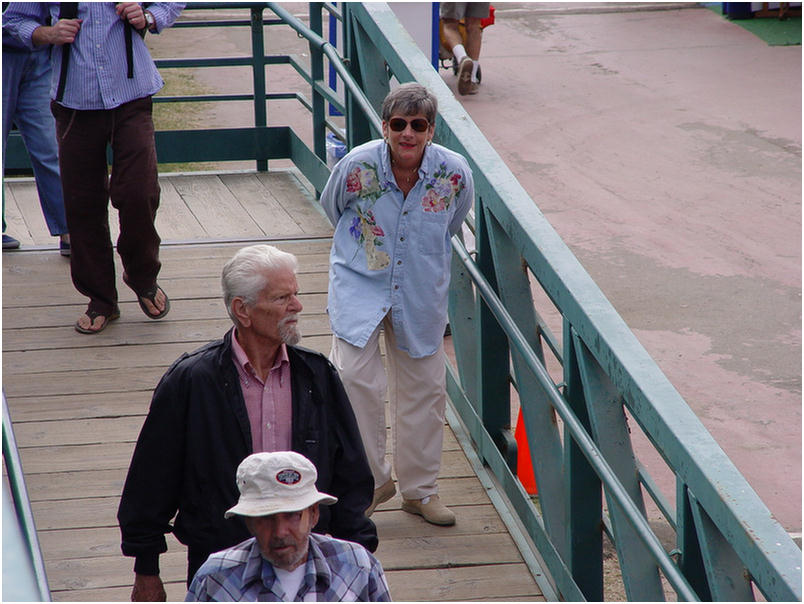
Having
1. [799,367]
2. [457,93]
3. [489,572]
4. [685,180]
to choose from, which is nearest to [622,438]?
[489,572]

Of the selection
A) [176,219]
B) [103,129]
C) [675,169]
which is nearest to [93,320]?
[103,129]

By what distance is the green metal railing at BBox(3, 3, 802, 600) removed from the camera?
3.31 meters

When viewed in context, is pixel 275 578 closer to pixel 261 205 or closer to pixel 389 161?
pixel 389 161

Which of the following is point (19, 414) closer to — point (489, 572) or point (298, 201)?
point (489, 572)

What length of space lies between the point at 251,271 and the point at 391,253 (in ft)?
3.42

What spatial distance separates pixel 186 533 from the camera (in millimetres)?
3496

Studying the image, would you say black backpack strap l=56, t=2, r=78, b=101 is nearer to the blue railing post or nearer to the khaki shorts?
the blue railing post

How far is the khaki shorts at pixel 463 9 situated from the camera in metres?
16.0

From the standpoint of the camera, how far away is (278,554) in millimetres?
2963

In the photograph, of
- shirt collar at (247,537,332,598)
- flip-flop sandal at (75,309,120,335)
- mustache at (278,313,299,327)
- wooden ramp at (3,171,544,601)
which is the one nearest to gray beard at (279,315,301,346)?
mustache at (278,313,299,327)

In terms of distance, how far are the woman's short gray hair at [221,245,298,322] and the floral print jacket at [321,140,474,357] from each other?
928mm

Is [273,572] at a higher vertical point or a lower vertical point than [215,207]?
higher

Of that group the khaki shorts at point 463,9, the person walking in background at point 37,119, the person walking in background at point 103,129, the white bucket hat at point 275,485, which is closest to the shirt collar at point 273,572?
the white bucket hat at point 275,485

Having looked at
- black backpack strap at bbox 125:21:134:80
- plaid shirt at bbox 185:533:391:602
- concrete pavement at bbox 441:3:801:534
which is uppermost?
black backpack strap at bbox 125:21:134:80
